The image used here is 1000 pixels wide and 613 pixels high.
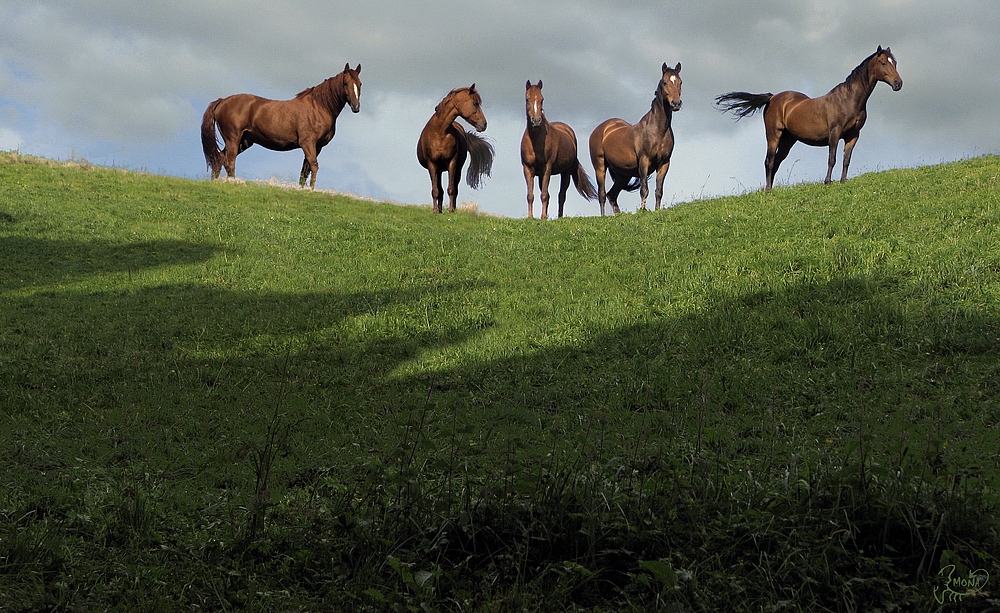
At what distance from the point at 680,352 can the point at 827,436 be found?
Result: 311 cm

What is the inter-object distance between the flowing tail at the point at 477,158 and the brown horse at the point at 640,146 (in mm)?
3435

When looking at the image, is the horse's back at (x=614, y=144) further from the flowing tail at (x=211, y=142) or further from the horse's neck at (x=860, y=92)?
the flowing tail at (x=211, y=142)

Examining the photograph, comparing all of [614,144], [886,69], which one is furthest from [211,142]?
[886,69]

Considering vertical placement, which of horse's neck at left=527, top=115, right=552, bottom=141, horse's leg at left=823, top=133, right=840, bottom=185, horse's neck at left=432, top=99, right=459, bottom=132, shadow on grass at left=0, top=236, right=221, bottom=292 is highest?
horse's neck at left=432, top=99, right=459, bottom=132

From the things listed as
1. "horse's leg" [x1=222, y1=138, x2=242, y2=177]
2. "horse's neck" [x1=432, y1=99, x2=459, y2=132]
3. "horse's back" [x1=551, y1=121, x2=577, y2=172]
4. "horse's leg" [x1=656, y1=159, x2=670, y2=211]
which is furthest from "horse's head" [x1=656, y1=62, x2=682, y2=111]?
"horse's leg" [x1=222, y1=138, x2=242, y2=177]

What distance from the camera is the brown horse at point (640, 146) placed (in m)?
22.7

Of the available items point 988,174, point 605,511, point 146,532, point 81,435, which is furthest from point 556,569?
point 988,174

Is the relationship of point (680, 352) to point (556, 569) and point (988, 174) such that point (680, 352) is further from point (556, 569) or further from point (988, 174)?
point (988, 174)

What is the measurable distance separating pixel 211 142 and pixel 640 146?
15213 mm

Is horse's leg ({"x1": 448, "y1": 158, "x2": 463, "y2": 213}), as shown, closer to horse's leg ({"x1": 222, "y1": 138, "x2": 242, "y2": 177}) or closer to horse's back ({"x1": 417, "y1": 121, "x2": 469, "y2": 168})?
horse's back ({"x1": 417, "y1": 121, "x2": 469, "y2": 168})

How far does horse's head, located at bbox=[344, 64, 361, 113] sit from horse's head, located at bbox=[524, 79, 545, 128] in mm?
6007

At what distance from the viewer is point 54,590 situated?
4.16m

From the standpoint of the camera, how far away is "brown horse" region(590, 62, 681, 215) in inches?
892

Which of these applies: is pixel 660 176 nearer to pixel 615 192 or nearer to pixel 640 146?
pixel 640 146
